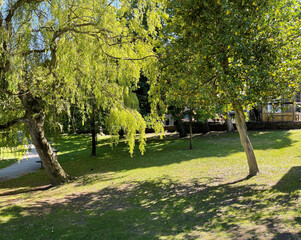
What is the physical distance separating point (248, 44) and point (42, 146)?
975 centimetres

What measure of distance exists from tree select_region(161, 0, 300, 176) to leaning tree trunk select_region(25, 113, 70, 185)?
25.5 feet

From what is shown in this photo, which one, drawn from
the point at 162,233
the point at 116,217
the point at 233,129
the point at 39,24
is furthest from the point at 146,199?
the point at 233,129

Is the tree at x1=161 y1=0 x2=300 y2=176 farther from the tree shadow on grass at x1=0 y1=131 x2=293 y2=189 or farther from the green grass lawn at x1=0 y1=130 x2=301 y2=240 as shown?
the tree shadow on grass at x1=0 y1=131 x2=293 y2=189

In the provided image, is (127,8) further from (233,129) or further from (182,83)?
(233,129)

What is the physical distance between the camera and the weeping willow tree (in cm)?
920

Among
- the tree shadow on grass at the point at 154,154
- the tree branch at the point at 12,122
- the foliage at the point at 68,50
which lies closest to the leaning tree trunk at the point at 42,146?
the tree branch at the point at 12,122

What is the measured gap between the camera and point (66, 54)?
1007 cm

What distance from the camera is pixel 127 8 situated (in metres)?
11.5

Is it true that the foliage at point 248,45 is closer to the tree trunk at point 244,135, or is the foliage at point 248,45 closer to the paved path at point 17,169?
the tree trunk at point 244,135

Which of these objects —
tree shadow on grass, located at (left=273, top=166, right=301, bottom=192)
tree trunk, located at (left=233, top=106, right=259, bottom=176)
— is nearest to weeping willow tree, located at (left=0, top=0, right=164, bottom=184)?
tree trunk, located at (left=233, top=106, right=259, bottom=176)

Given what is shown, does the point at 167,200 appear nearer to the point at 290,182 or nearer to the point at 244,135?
the point at 244,135

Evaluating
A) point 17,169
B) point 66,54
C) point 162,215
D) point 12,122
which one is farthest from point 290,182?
point 17,169

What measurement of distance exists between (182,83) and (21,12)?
5852 mm

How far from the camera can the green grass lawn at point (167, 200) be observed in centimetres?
686
